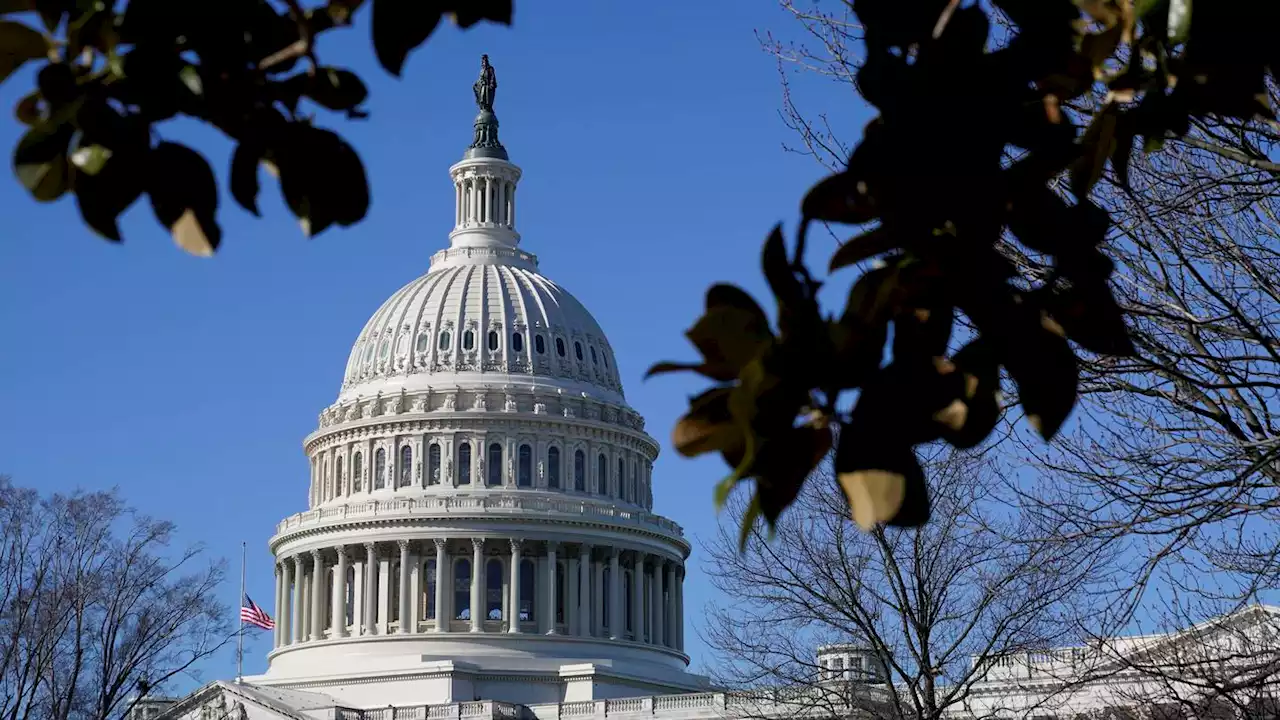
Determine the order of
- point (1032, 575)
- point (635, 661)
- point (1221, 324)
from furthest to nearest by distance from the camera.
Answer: point (635, 661)
point (1032, 575)
point (1221, 324)

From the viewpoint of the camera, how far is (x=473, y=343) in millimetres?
111000

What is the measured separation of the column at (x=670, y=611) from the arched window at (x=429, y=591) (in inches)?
553

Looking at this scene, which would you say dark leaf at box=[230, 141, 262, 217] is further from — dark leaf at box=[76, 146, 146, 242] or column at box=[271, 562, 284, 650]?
column at box=[271, 562, 284, 650]

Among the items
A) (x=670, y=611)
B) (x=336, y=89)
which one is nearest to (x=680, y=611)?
(x=670, y=611)

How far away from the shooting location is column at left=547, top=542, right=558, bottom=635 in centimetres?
10269

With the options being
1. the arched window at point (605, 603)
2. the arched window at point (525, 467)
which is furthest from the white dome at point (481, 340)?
the arched window at point (605, 603)

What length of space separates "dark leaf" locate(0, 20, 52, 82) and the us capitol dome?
304ft

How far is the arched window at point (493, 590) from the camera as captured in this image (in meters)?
104

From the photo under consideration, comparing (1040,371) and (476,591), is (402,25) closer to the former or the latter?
(1040,371)

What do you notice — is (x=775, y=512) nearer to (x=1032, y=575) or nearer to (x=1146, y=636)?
(x=1146, y=636)

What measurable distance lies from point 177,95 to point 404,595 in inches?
3975

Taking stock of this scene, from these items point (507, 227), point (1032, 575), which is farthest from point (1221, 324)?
point (507, 227)

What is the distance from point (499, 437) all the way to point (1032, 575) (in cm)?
7594

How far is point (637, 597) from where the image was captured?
107375 mm
